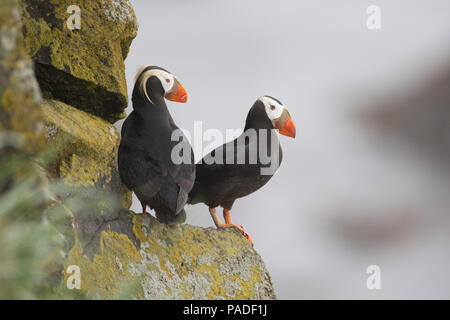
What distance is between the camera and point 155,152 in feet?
11.0

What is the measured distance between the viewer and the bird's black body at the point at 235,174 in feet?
13.2

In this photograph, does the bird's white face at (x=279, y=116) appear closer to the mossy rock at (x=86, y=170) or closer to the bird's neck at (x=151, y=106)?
the bird's neck at (x=151, y=106)

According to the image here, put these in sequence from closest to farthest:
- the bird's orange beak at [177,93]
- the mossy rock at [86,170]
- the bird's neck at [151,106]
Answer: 1. the mossy rock at [86,170]
2. the bird's neck at [151,106]
3. the bird's orange beak at [177,93]

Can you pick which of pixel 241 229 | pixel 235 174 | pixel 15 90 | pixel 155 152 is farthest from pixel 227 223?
pixel 15 90

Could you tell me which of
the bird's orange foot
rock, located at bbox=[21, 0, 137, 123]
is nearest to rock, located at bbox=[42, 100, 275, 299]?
rock, located at bbox=[21, 0, 137, 123]

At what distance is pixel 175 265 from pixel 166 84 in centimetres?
120

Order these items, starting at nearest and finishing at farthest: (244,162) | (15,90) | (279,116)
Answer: (15,90)
(244,162)
(279,116)

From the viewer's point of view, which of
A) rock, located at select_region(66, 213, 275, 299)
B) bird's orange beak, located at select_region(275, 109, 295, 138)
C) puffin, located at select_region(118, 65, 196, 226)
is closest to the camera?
rock, located at select_region(66, 213, 275, 299)

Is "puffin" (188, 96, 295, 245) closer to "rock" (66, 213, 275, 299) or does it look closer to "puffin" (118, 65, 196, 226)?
"rock" (66, 213, 275, 299)

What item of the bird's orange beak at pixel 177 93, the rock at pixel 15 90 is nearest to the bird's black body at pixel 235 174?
the bird's orange beak at pixel 177 93

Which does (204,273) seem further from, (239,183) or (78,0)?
(78,0)

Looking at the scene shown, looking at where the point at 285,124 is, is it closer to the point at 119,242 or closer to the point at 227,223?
the point at 227,223

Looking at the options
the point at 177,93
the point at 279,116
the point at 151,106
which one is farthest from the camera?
the point at 279,116

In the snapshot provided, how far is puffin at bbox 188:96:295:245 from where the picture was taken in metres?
4.02
